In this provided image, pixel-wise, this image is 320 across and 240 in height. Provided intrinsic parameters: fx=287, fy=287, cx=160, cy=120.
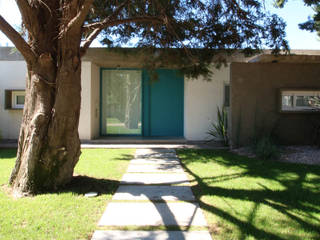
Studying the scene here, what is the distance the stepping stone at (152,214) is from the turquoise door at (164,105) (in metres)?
7.59

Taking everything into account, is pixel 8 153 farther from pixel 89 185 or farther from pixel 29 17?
pixel 29 17

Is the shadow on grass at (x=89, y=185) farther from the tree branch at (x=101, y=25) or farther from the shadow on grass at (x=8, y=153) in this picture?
the shadow on grass at (x=8, y=153)

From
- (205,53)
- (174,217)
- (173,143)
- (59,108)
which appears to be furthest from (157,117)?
(174,217)

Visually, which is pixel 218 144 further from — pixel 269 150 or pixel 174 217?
pixel 174 217

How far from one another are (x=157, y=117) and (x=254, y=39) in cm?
571

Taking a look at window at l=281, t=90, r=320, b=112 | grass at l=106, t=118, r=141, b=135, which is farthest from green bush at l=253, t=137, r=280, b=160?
grass at l=106, t=118, r=141, b=135

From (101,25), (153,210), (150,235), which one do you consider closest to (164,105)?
(101,25)

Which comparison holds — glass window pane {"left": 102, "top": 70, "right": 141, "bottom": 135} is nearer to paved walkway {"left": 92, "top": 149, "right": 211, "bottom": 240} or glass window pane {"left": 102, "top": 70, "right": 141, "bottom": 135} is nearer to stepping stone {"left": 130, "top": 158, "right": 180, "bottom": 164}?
stepping stone {"left": 130, "top": 158, "right": 180, "bottom": 164}

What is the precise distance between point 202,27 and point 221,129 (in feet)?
13.3

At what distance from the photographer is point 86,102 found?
9844 mm

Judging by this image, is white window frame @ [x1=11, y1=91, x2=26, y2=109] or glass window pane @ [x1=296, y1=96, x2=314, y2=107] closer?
glass window pane @ [x1=296, y1=96, x2=314, y2=107]

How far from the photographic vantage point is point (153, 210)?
12.4 ft

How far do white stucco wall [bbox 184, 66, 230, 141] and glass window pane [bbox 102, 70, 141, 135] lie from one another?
2.25 meters

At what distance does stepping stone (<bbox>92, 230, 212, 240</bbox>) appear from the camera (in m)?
2.98
